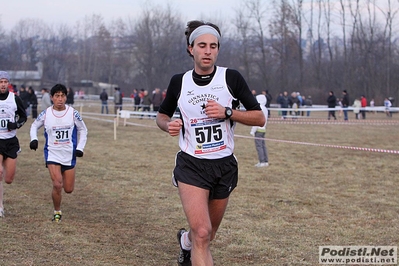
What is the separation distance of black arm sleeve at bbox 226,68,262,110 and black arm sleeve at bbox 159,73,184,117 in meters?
0.43

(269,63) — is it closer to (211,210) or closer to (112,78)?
(112,78)

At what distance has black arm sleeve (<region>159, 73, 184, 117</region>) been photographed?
533 cm

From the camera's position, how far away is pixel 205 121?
5145 mm

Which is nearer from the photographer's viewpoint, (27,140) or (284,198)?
(284,198)

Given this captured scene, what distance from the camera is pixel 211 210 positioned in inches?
212

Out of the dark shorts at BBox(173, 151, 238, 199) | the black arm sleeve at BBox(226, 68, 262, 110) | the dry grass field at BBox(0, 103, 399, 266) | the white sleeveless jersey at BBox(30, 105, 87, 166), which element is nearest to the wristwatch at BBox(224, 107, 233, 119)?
the black arm sleeve at BBox(226, 68, 262, 110)

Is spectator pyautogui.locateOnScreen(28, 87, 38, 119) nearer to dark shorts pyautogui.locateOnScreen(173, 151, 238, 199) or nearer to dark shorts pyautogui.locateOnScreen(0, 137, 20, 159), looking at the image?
dark shorts pyautogui.locateOnScreen(0, 137, 20, 159)

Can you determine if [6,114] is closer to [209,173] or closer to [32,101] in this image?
[209,173]

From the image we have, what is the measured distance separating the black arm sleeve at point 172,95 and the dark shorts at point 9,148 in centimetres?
457

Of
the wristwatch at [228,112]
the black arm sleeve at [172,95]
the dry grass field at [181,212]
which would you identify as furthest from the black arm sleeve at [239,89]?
the dry grass field at [181,212]

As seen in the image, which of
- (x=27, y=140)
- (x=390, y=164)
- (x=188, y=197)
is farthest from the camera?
(x=27, y=140)

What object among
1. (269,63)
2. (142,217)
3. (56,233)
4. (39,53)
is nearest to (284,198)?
(142,217)

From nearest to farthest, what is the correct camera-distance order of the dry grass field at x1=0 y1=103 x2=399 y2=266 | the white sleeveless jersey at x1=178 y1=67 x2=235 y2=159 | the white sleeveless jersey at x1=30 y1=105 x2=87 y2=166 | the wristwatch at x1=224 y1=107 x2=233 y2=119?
the wristwatch at x1=224 y1=107 x2=233 y2=119, the white sleeveless jersey at x1=178 y1=67 x2=235 y2=159, the dry grass field at x1=0 y1=103 x2=399 y2=266, the white sleeveless jersey at x1=30 y1=105 x2=87 y2=166

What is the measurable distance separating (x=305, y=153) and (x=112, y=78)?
69813mm
